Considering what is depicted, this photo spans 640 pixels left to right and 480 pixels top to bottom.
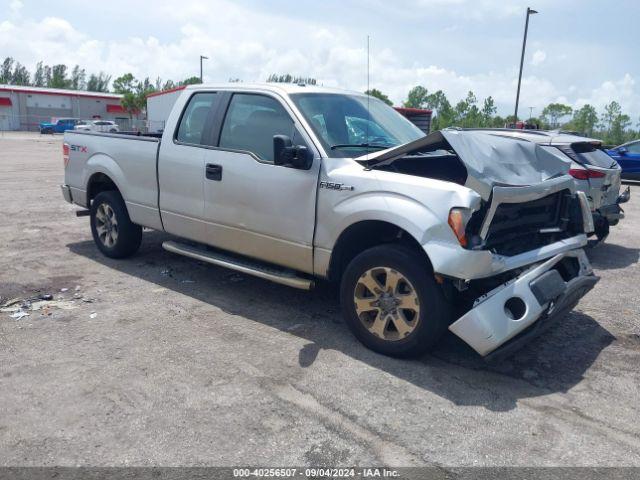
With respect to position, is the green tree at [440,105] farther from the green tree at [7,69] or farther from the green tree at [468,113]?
the green tree at [7,69]

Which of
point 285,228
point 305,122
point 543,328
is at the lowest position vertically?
point 543,328

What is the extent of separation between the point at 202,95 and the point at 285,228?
1872 millimetres

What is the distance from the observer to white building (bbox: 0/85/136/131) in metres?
66.1

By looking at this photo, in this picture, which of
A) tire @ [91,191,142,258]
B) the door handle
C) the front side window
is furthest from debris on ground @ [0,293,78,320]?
the front side window

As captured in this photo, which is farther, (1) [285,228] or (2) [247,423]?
(1) [285,228]

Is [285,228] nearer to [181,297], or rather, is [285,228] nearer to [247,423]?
[181,297]

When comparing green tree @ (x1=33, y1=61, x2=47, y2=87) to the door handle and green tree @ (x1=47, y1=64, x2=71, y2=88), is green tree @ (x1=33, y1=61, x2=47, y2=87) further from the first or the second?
the door handle

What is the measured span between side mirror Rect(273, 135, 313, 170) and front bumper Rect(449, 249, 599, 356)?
171cm

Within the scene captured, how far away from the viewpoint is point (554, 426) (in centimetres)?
340

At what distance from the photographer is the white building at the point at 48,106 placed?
2601 inches

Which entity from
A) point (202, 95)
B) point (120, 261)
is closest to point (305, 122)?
point (202, 95)

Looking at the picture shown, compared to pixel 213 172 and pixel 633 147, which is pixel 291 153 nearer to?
pixel 213 172

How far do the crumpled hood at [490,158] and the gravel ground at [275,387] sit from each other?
1.37 meters

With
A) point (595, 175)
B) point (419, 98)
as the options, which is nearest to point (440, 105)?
point (419, 98)
